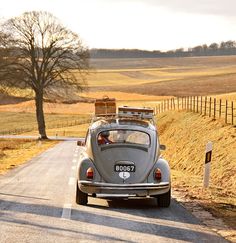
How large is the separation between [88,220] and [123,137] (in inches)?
103

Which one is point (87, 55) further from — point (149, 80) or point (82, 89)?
point (149, 80)

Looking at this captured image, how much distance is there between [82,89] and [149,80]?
309 feet

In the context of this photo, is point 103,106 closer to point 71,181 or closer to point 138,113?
point 71,181

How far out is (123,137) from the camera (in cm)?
1154

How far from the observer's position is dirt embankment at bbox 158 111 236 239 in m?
11.9

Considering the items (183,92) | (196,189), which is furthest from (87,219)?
(183,92)

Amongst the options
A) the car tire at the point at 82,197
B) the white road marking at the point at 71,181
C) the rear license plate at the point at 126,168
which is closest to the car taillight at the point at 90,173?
the car tire at the point at 82,197

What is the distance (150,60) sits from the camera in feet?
638

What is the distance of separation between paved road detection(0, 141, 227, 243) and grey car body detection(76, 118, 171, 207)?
0.31 metres

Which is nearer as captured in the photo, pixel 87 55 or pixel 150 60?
pixel 87 55

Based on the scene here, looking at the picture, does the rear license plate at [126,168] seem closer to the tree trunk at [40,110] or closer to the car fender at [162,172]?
the car fender at [162,172]

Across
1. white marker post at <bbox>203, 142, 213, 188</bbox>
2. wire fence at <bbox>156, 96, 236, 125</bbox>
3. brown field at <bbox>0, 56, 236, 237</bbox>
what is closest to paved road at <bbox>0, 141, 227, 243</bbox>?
brown field at <bbox>0, 56, 236, 237</bbox>

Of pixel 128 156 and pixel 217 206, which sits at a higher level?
pixel 128 156

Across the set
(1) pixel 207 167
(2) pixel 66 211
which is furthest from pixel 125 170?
(1) pixel 207 167
